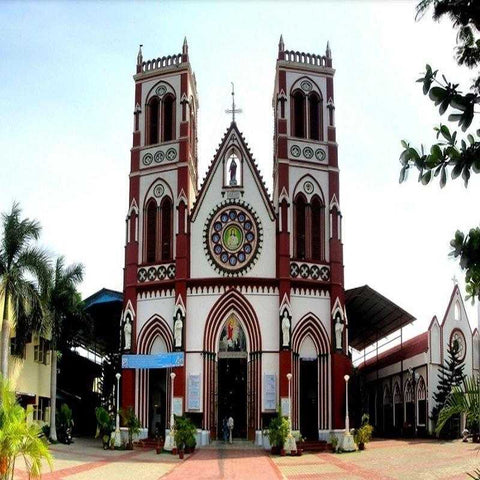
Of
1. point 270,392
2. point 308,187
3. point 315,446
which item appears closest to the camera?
point 315,446

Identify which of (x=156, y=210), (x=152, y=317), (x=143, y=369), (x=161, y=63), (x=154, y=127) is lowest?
(x=143, y=369)

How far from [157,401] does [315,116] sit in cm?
1834

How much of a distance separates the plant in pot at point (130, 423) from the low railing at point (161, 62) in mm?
19965

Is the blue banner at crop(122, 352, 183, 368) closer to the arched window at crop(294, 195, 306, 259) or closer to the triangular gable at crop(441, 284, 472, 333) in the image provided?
the arched window at crop(294, 195, 306, 259)

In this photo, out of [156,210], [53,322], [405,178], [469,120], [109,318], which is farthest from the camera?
[109,318]

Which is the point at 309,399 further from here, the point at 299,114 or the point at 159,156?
the point at 299,114

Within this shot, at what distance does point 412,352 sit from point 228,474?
A: 22782mm

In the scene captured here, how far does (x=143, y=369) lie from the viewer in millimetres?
44438

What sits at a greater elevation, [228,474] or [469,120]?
[469,120]

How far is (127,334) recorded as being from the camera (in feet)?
147

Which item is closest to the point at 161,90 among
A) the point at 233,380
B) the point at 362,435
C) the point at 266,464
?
the point at 233,380

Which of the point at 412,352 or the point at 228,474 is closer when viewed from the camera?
the point at 228,474

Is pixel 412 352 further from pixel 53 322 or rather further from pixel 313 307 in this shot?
pixel 53 322

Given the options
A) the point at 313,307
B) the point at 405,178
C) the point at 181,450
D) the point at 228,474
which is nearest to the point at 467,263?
the point at 405,178
